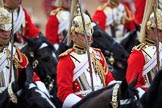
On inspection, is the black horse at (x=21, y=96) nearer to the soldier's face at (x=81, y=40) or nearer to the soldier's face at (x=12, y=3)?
the soldier's face at (x=81, y=40)

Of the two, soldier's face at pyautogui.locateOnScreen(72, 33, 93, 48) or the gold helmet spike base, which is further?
soldier's face at pyautogui.locateOnScreen(72, 33, 93, 48)

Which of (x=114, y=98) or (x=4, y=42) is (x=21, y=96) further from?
(x=4, y=42)

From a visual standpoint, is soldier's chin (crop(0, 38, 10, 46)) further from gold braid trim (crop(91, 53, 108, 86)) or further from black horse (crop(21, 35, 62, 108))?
black horse (crop(21, 35, 62, 108))

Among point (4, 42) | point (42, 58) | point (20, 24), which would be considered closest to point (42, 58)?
point (42, 58)

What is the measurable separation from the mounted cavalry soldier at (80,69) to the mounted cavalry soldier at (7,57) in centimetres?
34

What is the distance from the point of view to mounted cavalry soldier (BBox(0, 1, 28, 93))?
22.1 feet

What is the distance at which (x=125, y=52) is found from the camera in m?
8.94

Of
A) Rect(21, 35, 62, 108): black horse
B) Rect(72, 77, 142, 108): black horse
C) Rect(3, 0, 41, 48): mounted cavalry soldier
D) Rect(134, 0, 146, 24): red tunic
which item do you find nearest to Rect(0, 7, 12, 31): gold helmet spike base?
Rect(3, 0, 41, 48): mounted cavalry soldier

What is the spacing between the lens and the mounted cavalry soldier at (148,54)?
22.6 ft

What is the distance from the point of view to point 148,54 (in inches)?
274

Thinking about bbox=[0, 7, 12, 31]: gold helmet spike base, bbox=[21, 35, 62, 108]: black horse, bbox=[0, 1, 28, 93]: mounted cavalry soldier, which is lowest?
bbox=[21, 35, 62, 108]: black horse

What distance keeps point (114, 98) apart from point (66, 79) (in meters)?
1.48

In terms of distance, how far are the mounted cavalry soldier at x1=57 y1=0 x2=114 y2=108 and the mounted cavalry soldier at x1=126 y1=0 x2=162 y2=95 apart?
253 mm

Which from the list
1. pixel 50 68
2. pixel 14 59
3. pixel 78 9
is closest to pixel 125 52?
pixel 50 68
